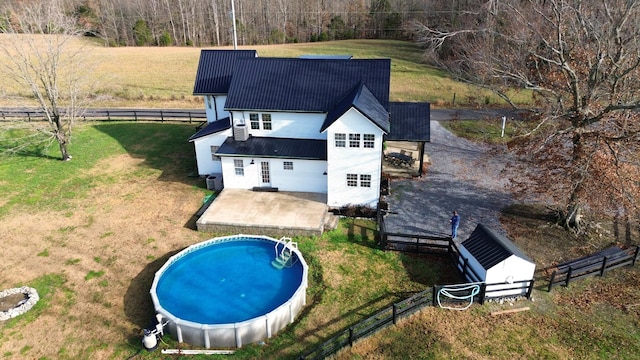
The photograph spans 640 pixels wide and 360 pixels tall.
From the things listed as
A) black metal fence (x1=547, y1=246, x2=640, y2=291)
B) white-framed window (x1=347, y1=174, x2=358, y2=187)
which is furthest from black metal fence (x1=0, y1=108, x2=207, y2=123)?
black metal fence (x1=547, y1=246, x2=640, y2=291)

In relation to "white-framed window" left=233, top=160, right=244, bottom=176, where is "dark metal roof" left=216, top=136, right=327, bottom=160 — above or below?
above

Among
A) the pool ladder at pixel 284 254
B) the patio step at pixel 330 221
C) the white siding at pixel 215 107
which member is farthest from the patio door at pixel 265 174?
the white siding at pixel 215 107

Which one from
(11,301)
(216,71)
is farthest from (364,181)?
(11,301)

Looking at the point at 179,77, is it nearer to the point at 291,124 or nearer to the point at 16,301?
the point at 291,124

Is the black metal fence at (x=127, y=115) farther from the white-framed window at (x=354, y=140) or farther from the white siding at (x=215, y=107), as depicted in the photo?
the white-framed window at (x=354, y=140)

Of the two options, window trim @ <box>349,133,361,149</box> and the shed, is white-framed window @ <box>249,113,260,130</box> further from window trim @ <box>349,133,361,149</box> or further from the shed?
the shed

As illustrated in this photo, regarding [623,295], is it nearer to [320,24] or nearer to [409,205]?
[409,205]

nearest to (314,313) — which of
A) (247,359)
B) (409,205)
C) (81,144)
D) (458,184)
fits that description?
(247,359)
